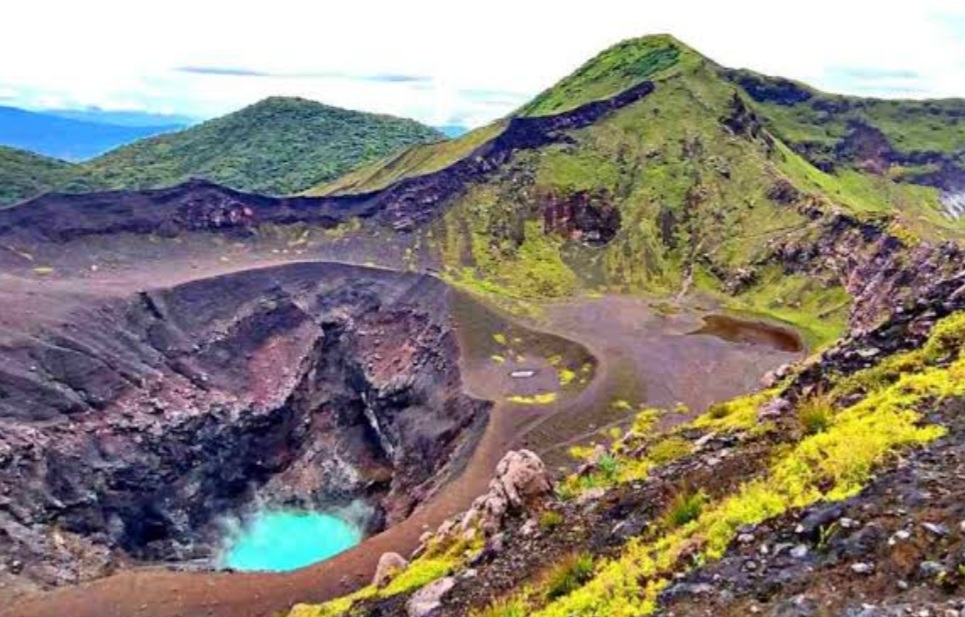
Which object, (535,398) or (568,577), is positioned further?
(535,398)

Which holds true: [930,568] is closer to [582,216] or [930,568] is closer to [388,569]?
[388,569]

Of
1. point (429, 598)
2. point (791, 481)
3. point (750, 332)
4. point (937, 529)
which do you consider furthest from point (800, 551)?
point (750, 332)

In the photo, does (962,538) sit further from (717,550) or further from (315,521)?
(315,521)

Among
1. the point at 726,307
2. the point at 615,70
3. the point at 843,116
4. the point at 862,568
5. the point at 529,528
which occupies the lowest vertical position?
the point at 726,307

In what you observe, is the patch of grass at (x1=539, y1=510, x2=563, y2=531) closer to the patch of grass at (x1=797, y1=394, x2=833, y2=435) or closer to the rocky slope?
the rocky slope

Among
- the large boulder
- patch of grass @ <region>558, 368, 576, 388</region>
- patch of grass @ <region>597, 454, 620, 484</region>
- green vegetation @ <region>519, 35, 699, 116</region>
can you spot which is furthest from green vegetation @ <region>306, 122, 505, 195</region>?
patch of grass @ <region>597, 454, 620, 484</region>

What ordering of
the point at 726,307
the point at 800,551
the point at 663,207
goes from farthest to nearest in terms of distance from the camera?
the point at 663,207 → the point at 726,307 → the point at 800,551

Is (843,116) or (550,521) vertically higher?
(843,116)
